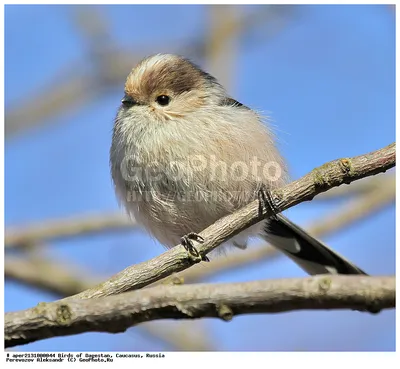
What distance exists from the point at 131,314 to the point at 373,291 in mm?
677

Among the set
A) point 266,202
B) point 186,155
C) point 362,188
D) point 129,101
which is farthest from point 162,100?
point 362,188

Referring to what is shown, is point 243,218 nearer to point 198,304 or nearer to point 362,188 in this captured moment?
point 198,304

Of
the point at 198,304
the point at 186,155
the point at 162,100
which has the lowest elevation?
the point at 198,304

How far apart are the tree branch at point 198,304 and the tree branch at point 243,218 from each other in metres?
0.54

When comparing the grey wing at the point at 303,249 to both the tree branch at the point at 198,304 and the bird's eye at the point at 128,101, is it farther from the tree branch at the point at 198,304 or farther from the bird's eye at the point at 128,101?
the tree branch at the point at 198,304

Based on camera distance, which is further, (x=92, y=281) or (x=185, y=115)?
(x=92, y=281)

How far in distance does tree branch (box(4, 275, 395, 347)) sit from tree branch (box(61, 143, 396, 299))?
21.4 inches

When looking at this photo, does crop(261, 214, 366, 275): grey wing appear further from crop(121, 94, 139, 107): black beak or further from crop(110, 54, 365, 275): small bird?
crop(121, 94, 139, 107): black beak

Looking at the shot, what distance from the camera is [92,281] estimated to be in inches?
155

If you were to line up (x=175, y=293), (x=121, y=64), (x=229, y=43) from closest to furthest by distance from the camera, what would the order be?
(x=175, y=293), (x=229, y=43), (x=121, y=64)

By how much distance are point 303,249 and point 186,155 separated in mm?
1195

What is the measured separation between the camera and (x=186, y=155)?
3.20 m
